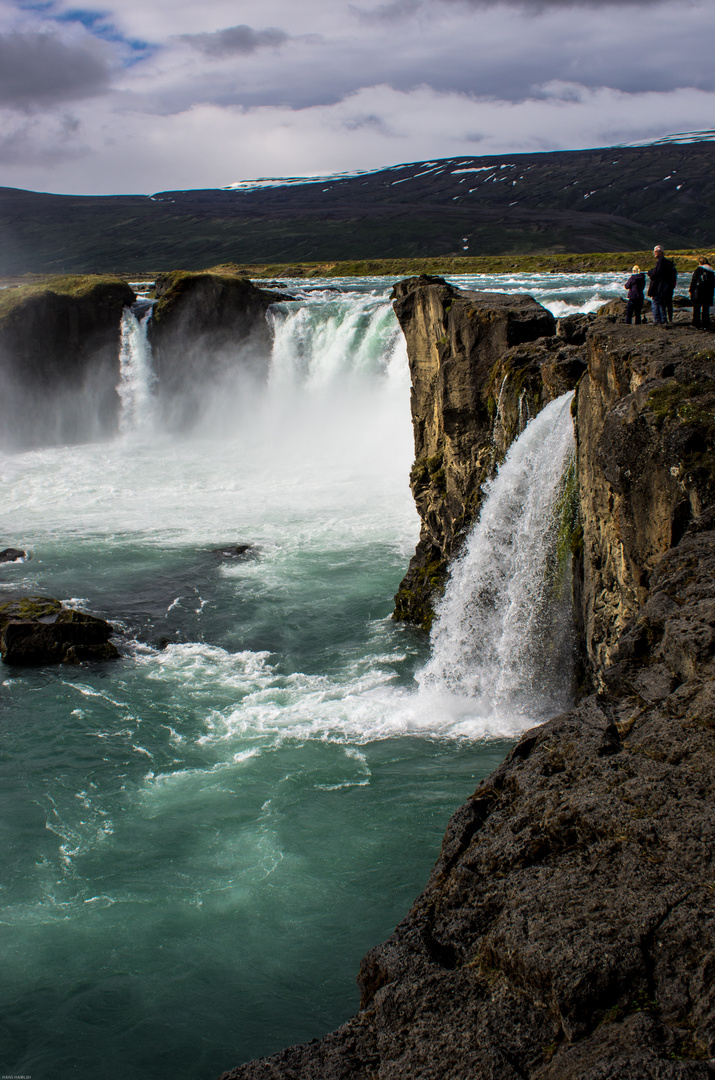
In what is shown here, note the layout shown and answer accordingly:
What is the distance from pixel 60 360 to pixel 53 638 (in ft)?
106

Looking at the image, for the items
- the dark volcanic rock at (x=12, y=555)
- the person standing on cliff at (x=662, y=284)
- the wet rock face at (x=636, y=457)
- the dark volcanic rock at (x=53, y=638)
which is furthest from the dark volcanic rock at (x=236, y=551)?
the person standing on cliff at (x=662, y=284)

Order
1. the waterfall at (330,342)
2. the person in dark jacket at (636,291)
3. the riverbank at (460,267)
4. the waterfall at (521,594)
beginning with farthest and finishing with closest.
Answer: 1. the riverbank at (460,267)
2. the waterfall at (330,342)
3. the waterfall at (521,594)
4. the person in dark jacket at (636,291)

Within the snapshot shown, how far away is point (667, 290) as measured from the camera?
14508 mm

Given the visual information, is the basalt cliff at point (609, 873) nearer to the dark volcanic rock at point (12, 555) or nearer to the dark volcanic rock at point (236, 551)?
the dark volcanic rock at point (236, 551)

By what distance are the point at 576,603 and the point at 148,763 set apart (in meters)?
8.78

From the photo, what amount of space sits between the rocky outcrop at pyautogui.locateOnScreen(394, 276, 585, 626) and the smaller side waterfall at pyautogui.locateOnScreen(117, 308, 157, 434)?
28104 millimetres

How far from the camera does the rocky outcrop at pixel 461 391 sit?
18.4 meters

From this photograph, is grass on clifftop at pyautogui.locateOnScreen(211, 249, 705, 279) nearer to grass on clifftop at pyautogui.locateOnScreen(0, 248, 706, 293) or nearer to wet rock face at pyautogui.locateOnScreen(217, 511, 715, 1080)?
grass on clifftop at pyautogui.locateOnScreen(0, 248, 706, 293)

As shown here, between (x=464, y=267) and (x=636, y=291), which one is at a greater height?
(x=464, y=267)

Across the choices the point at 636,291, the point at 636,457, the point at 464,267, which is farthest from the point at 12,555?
the point at 464,267

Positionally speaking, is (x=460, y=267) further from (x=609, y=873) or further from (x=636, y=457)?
(x=609, y=873)

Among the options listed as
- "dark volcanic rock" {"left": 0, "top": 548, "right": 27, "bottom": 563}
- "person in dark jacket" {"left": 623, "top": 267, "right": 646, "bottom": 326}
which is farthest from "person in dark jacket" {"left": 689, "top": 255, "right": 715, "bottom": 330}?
"dark volcanic rock" {"left": 0, "top": 548, "right": 27, "bottom": 563}

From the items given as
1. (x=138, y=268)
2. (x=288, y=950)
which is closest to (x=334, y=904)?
(x=288, y=950)

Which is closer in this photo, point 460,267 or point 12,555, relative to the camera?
point 12,555
